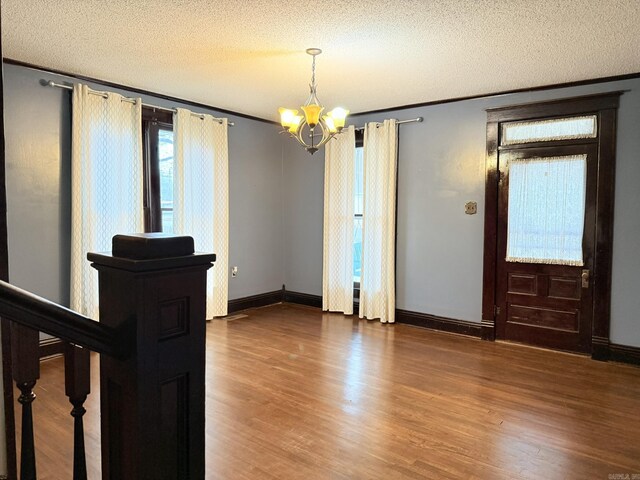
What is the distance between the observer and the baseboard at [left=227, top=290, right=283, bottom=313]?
5.89 metres

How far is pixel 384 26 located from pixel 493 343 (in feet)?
11.1

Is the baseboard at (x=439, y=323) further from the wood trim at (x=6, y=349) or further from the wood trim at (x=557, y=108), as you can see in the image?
the wood trim at (x=6, y=349)

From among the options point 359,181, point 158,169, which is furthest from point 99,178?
point 359,181

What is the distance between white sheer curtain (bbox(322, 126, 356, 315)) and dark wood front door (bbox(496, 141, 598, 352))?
1842 mm

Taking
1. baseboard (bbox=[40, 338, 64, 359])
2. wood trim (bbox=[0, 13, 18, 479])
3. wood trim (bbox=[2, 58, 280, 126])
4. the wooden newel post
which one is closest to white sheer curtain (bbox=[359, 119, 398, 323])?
wood trim (bbox=[2, 58, 280, 126])

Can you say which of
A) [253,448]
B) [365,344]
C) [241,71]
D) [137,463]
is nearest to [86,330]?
[137,463]

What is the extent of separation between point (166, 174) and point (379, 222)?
8.46 ft

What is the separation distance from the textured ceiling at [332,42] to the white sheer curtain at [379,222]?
2.84 ft

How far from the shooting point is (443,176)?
5105mm

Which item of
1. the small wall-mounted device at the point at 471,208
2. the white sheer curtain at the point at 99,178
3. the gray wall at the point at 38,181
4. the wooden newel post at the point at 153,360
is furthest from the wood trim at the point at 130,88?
the wooden newel post at the point at 153,360

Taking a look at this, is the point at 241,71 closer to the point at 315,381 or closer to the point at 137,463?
the point at 315,381

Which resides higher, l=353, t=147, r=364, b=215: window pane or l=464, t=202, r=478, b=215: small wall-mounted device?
l=353, t=147, r=364, b=215: window pane

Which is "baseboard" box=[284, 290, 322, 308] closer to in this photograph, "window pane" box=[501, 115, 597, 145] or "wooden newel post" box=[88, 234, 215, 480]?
"window pane" box=[501, 115, 597, 145]

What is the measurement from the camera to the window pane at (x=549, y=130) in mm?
4227
